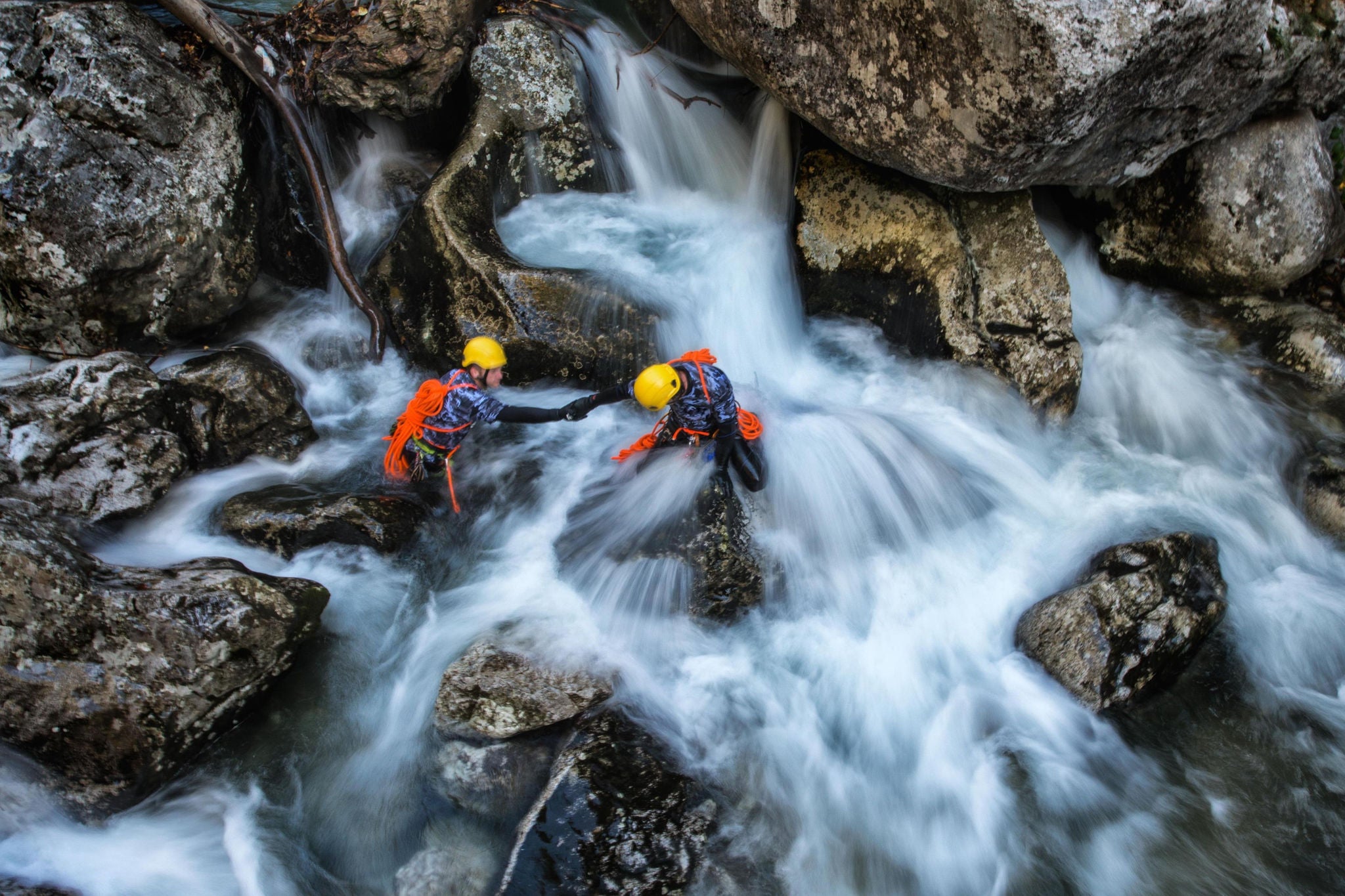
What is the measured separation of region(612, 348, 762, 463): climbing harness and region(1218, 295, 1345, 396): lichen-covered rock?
13.4 ft

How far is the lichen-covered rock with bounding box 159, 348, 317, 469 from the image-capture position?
5.21 m

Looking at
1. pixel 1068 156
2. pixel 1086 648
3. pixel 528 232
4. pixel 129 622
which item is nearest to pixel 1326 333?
pixel 1068 156

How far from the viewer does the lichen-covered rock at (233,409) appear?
521cm

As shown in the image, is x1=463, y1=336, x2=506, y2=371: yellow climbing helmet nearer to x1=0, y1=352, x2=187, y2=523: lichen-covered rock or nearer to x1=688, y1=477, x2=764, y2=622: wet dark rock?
x1=688, y1=477, x2=764, y2=622: wet dark rock

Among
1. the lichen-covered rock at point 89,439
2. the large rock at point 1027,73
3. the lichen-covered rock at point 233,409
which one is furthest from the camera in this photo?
the lichen-covered rock at point 233,409

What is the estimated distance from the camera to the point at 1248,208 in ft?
19.0

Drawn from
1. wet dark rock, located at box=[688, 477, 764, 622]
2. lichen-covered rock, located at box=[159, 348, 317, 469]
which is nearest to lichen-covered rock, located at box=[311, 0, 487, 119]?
lichen-covered rock, located at box=[159, 348, 317, 469]

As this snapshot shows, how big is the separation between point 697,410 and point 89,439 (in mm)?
3711

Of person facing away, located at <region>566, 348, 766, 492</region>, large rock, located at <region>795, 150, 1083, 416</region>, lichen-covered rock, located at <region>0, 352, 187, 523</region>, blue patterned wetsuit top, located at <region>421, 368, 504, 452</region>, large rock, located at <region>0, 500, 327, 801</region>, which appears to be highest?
large rock, located at <region>795, 150, 1083, 416</region>

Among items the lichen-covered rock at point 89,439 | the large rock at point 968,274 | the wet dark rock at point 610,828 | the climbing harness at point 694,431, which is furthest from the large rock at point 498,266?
the wet dark rock at point 610,828

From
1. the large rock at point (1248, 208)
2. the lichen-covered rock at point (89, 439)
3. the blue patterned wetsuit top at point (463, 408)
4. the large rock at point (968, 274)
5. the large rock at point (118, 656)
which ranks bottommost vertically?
the large rock at point (118, 656)

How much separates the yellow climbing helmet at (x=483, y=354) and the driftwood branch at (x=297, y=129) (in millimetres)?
1574

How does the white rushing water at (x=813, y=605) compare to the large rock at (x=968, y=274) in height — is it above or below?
below

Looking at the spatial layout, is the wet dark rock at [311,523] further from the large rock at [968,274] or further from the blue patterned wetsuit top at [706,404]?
the large rock at [968,274]
